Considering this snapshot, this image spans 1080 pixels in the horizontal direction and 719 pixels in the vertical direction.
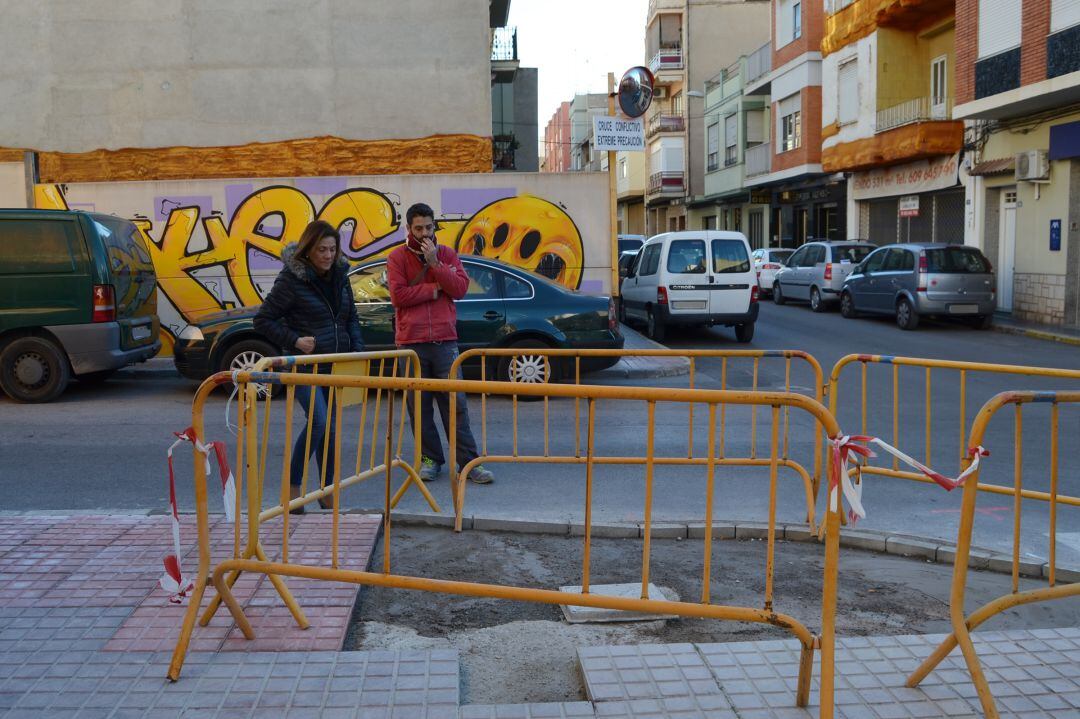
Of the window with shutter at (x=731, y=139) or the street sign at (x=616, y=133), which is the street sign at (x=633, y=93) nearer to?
the street sign at (x=616, y=133)

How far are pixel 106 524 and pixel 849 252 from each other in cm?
2126

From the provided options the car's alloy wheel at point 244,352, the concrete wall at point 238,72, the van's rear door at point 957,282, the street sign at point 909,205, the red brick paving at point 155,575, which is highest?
the concrete wall at point 238,72

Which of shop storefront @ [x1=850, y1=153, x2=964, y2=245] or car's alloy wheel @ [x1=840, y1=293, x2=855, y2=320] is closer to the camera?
car's alloy wheel @ [x1=840, y1=293, x2=855, y2=320]

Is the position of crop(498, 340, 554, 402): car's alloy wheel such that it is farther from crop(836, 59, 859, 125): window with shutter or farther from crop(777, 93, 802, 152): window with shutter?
crop(777, 93, 802, 152): window with shutter

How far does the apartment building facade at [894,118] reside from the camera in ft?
82.8

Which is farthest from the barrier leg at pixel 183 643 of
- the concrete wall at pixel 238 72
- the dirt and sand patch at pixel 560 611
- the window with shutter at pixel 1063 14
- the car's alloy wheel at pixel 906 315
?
the window with shutter at pixel 1063 14

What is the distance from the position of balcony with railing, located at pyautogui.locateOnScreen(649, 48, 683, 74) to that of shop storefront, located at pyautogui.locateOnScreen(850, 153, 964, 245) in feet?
74.4

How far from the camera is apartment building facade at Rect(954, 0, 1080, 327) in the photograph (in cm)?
1844

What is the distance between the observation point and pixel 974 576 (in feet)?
17.0

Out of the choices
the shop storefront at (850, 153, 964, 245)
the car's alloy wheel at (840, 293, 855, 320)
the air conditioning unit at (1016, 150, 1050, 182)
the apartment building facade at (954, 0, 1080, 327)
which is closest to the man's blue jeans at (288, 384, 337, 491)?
the apartment building facade at (954, 0, 1080, 327)

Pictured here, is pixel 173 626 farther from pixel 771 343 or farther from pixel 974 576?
pixel 771 343

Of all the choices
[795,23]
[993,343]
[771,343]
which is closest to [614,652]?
[771,343]

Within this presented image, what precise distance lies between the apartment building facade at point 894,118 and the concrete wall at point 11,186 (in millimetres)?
19505

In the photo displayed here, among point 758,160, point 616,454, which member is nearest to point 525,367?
point 616,454
